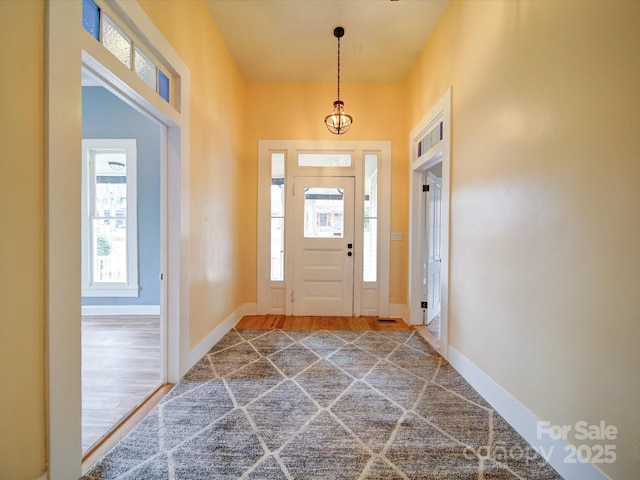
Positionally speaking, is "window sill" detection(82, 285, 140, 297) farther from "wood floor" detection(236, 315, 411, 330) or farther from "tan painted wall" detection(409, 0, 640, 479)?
"tan painted wall" detection(409, 0, 640, 479)

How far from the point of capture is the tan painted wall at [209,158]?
2.24m

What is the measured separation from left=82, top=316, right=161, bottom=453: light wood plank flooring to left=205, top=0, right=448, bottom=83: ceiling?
11.4ft

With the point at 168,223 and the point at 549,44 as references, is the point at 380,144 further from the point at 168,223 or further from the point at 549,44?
the point at 168,223

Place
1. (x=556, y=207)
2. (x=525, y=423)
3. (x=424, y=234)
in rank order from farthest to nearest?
1. (x=424, y=234)
2. (x=525, y=423)
3. (x=556, y=207)

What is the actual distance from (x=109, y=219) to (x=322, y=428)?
4.18 metres

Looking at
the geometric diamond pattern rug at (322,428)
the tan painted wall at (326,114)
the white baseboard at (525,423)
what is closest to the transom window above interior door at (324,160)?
the tan painted wall at (326,114)

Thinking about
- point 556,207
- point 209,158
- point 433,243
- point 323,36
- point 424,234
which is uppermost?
point 323,36

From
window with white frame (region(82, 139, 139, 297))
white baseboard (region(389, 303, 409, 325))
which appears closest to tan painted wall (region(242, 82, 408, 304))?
white baseboard (region(389, 303, 409, 325))

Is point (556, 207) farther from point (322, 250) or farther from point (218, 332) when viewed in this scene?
point (218, 332)

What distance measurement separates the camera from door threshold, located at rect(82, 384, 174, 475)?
1377 mm

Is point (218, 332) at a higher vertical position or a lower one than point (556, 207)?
lower

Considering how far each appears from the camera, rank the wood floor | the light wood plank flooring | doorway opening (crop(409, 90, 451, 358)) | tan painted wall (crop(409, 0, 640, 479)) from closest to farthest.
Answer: tan painted wall (crop(409, 0, 640, 479)) → the light wood plank flooring → doorway opening (crop(409, 90, 451, 358)) → the wood floor

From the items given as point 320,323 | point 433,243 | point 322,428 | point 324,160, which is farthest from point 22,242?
point 433,243

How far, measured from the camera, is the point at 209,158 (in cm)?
270
